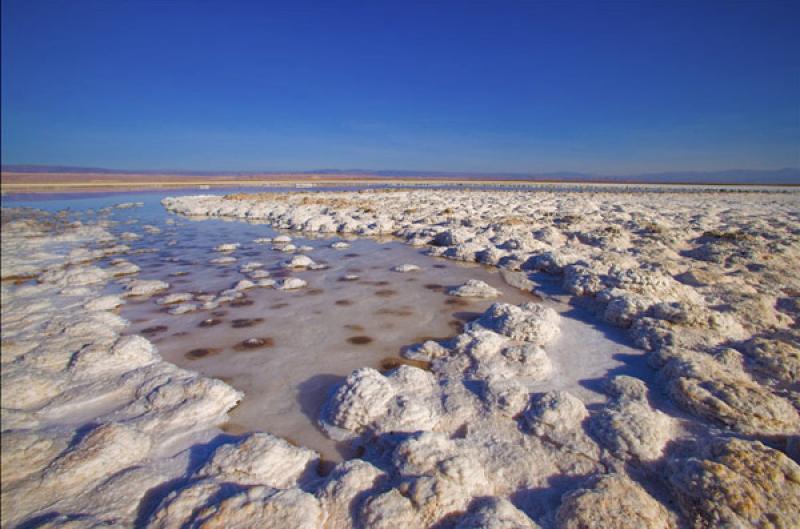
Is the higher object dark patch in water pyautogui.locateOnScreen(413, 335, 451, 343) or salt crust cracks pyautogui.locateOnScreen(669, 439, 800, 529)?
salt crust cracks pyautogui.locateOnScreen(669, 439, 800, 529)

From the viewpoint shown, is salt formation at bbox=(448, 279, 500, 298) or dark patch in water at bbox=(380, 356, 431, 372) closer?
dark patch in water at bbox=(380, 356, 431, 372)

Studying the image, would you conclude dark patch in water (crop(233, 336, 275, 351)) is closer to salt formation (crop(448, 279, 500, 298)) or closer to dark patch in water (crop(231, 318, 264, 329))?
dark patch in water (crop(231, 318, 264, 329))

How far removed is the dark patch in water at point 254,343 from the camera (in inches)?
153

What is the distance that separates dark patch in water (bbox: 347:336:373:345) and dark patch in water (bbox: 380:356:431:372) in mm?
422

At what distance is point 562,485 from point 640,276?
12.3 feet

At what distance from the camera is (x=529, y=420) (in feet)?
8.48

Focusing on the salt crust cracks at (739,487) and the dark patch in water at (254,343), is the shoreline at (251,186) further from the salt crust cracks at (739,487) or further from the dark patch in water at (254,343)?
the salt crust cracks at (739,487)

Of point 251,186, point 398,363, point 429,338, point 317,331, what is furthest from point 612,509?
point 251,186

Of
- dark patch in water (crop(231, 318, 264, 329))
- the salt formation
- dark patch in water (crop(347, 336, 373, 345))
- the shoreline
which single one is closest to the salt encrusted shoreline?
dark patch in water (crop(347, 336, 373, 345))

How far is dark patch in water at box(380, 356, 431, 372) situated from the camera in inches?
138

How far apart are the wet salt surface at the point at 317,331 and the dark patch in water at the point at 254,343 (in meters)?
0.01

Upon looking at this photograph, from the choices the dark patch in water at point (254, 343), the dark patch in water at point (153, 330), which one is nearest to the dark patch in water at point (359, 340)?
the dark patch in water at point (254, 343)

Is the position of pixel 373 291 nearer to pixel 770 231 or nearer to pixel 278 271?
pixel 278 271

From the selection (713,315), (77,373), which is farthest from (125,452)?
(713,315)
